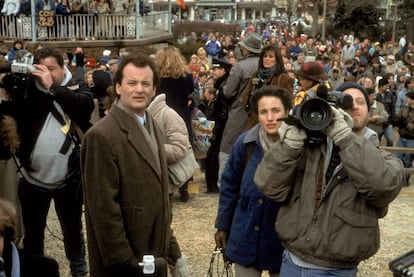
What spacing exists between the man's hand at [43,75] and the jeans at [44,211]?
0.68 meters

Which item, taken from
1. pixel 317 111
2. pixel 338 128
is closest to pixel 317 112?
pixel 317 111

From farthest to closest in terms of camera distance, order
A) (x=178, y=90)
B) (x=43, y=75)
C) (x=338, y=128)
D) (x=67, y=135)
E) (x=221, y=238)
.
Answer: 1. (x=178, y=90)
2. (x=67, y=135)
3. (x=43, y=75)
4. (x=221, y=238)
5. (x=338, y=128)

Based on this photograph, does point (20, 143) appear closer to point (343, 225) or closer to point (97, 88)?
point (97, 88)

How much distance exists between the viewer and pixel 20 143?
14.4ft

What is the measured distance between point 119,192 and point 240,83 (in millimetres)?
3554

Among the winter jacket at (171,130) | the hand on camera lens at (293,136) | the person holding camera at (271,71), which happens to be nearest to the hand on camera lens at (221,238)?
the winter jacket at (171,130)

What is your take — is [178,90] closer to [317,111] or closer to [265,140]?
[265,140]

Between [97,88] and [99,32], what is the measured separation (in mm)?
16728

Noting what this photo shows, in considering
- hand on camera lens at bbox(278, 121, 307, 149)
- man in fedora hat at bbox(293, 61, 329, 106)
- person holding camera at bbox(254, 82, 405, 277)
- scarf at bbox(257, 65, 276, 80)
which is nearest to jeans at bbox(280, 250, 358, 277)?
person holding camera at bbox(254, 82, 405, 277)

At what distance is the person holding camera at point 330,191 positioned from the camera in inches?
117

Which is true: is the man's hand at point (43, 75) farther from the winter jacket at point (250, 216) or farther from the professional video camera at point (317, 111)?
the professional video camera at point (317, 111)

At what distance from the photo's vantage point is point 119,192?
11.6ft

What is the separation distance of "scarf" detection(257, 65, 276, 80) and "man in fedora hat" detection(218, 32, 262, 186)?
388mm

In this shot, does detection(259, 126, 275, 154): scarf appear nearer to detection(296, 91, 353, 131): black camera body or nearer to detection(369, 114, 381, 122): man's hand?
detection(296, 91, 353, 131): black camera body
